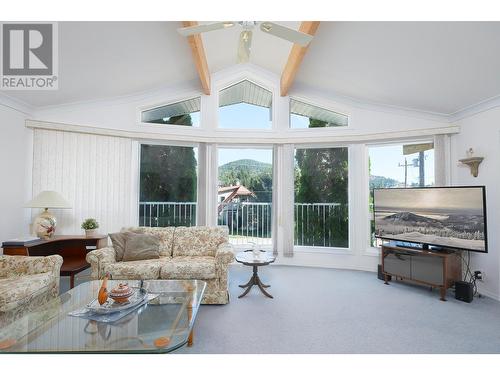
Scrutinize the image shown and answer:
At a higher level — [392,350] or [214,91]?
[214,91]

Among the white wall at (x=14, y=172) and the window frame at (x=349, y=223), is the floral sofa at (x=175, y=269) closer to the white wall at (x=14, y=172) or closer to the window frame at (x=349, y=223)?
the white wall at (x=14, y=172)

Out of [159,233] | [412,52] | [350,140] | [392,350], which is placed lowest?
[392,350]

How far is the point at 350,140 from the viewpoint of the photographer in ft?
14.7

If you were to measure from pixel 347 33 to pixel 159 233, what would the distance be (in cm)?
346

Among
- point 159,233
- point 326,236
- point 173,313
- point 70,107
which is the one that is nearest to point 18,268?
point 159,233

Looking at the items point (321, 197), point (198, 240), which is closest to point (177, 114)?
point (198, 240)

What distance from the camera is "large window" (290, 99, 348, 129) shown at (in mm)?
4650

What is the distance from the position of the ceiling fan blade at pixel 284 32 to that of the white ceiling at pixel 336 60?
87cm

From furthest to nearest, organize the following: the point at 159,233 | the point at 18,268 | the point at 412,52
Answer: the point at 159,233, the point at 412,52, the point at 18,268

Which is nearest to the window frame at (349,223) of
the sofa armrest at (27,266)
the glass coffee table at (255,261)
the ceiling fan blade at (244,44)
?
the glass coffee table at (255,261)

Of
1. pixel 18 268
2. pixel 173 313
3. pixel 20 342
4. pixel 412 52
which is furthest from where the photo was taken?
pixel 412 52

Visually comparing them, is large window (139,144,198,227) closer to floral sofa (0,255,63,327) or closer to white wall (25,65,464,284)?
white wall (25,65,464,284)

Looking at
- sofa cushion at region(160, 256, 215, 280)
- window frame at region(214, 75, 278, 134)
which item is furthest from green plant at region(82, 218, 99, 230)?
window frame at region(214, 75, 278, 134)
